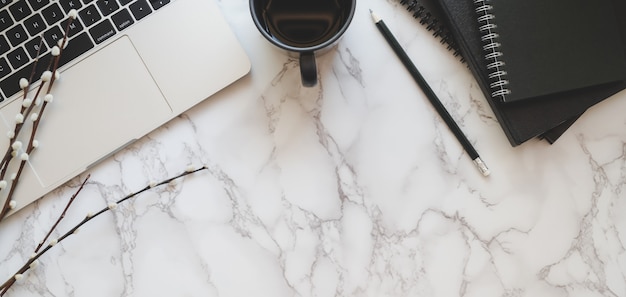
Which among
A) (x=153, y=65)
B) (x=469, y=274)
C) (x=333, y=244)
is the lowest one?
(x=469, y=274)

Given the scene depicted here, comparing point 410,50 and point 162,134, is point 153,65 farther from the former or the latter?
point 410,50

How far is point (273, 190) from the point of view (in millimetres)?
695

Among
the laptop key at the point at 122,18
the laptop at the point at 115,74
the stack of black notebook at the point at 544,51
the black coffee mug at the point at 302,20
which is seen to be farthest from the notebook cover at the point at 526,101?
the laptop key at the point at 122,18

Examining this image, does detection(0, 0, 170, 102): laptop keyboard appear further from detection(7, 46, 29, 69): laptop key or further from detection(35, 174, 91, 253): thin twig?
detection(35, 174, 91, 253): thin twig

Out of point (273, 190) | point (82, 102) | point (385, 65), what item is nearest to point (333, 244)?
point (273, 190)

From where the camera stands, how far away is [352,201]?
2.29 feet

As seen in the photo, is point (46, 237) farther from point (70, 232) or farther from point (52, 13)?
point (52, 13)

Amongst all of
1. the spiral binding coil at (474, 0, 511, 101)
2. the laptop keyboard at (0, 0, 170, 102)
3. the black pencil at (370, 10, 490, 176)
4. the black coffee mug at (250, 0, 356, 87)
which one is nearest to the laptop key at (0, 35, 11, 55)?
the laptop keyboard at (0, 0, 170, 102)

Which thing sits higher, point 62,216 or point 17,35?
point 17,35

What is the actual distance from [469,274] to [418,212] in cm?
9

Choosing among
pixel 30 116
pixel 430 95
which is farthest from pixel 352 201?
pixel 30 116

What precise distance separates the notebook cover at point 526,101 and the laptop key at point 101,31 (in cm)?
36

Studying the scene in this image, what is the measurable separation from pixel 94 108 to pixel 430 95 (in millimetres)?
371

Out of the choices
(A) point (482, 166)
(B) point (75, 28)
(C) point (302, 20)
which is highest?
(B) point (75, 28)
